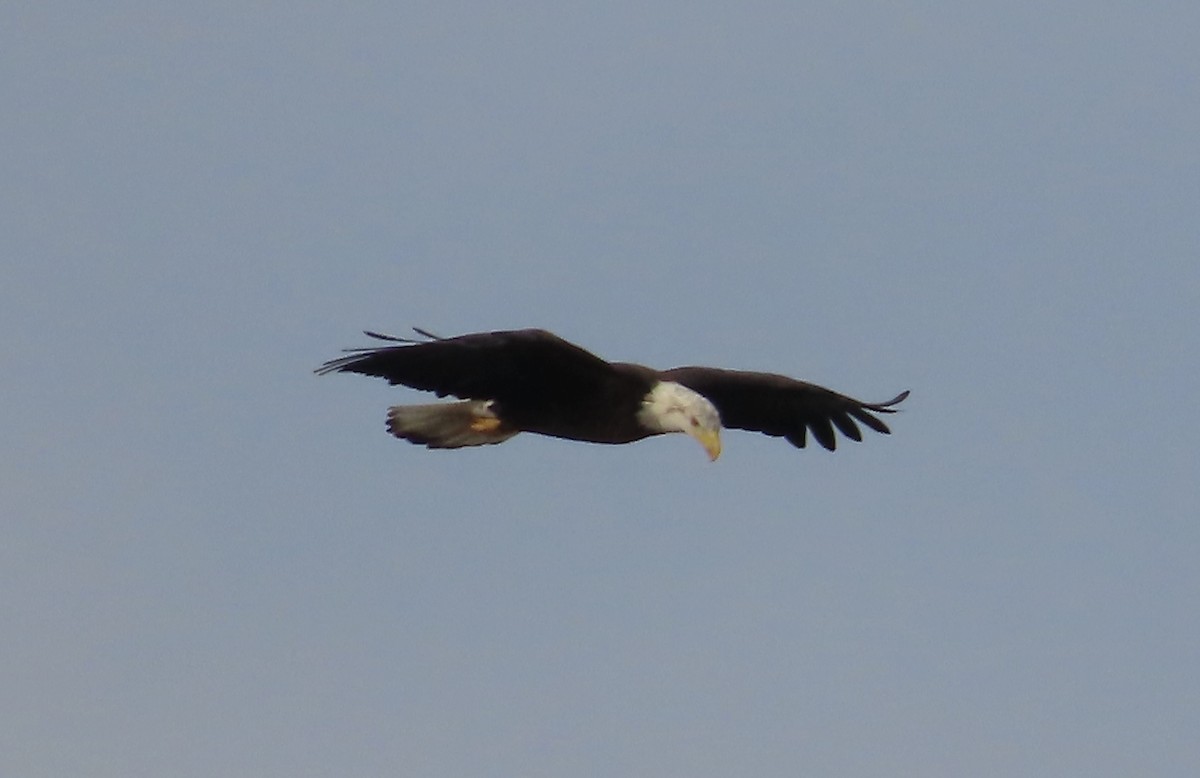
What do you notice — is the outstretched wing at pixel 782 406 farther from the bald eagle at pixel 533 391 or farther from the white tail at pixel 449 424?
the white tail at pixel 449 424

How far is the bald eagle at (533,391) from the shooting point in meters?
12.4

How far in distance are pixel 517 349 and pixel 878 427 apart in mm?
3030

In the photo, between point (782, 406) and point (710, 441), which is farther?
point (782, 406)

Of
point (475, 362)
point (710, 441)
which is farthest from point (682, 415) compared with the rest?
point (475, 362)

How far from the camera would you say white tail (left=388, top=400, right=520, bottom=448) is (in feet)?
43.8

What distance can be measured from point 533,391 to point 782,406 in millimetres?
2273

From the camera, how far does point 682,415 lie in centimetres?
1284

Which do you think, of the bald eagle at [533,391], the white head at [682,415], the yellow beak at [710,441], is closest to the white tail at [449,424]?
the bald eagle at [533,391]

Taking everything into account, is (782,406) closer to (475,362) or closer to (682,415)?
(682,415)

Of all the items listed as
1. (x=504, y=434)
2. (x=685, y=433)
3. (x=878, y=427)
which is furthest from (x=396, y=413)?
(x=878, y=427)

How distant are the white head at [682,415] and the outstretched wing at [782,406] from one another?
1.16m

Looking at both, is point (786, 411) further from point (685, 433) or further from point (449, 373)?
point (449, 373)

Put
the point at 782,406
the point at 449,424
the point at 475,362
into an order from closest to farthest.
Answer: the point at 475,362
the point at 449,424
the point at 782,406

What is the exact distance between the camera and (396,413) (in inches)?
541
